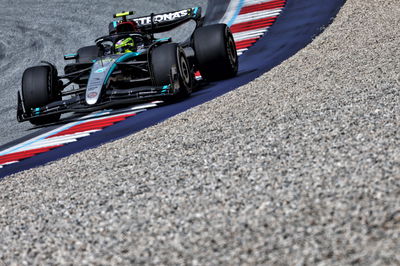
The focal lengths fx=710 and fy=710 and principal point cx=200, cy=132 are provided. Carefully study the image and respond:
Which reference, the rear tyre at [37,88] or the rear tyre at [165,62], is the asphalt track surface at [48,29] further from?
the rear tyre at [165,62]

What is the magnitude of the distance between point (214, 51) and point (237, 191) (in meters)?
7.59

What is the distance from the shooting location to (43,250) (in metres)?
4.31

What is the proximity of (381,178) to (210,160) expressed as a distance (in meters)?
1.83

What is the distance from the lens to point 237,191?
4.62 metres

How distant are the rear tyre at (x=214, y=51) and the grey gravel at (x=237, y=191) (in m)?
3.31

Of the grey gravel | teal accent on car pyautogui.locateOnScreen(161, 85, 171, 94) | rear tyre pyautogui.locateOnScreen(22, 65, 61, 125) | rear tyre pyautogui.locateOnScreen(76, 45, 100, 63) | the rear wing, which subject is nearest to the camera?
the grey gravel

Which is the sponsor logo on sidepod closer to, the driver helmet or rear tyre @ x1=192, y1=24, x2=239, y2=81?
rear tyre @ x1=192, y1=24, x2=239, y2=81

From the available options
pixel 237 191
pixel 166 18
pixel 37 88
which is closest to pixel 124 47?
pixel 37 88

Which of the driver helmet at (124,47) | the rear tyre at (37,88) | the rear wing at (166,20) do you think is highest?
the rear wing at (166,20)

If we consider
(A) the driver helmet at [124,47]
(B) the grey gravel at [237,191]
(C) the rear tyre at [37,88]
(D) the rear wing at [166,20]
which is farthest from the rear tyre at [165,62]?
(D) the rear wing at [166,20]

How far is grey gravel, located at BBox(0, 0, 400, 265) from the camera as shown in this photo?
3611 mm

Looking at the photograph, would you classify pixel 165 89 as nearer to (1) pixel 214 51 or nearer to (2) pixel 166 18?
(1) pixel 214 51

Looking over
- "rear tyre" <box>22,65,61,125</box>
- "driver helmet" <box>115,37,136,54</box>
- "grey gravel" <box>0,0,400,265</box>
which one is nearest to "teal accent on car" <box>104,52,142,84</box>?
"driver helmet" <box>115,37,136,54</box>

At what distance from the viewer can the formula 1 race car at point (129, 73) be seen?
10.8 meters
